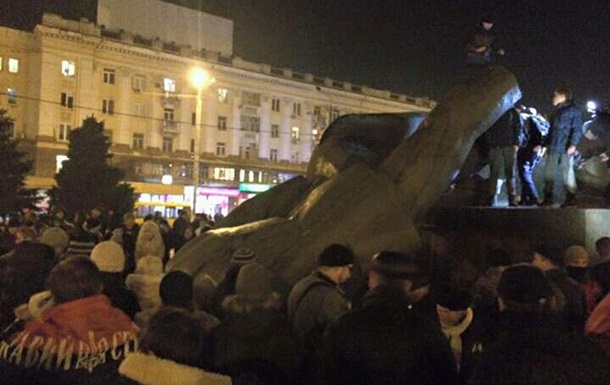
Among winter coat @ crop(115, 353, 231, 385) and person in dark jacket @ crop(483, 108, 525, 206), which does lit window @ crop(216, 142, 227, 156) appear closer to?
person in dark jacket @ crop(483, 108, 525, 206)

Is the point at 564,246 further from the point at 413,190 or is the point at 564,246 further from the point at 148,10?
the point at 148,10

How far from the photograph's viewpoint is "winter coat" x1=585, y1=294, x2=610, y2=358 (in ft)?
13.2

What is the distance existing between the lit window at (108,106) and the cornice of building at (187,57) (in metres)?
3.94

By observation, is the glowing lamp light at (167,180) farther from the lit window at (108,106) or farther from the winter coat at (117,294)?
the winter coat at (117,294)

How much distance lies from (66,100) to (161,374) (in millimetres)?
51132

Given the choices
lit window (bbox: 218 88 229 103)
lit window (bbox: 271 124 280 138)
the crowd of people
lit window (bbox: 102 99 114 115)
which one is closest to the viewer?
the crowd of people

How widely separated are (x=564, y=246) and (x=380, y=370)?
19.4ft

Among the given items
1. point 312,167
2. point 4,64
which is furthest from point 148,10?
point 312,167

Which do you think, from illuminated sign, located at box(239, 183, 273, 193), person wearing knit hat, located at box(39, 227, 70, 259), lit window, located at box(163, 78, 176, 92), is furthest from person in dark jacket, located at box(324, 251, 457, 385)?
illuminated sign, located at box(239, 183, 273, 193)

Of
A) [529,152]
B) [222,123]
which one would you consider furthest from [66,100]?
[529,152]

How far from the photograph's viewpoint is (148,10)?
57.8m

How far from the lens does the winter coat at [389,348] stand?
9.95 feet

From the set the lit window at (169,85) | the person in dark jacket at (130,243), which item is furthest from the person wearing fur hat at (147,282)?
the lit window at (169,85)

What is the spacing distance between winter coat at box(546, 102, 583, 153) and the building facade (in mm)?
37989
